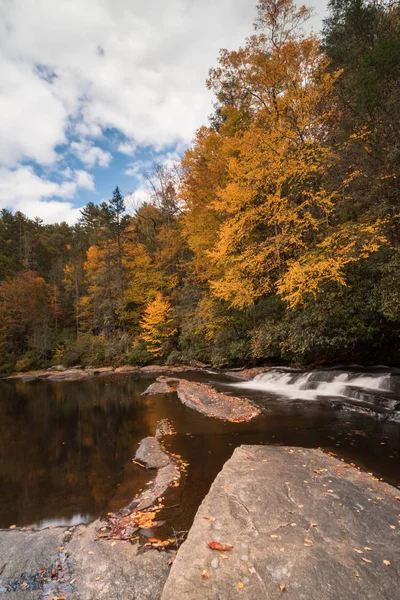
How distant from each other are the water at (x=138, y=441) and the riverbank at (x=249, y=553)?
74cm

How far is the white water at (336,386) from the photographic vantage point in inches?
339

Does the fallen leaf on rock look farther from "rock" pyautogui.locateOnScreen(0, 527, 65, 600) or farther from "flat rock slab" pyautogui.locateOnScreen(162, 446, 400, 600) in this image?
"rock" pyautogui.locateOnScreen(0, 527, 65, 600)

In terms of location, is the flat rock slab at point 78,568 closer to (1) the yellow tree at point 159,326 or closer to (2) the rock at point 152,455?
(2) the rock at point 152,455

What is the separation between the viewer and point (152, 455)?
234 inches

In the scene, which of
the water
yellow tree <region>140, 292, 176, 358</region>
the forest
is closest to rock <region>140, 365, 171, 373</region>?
yellow tree <region>140, 292, 176, 358</region>

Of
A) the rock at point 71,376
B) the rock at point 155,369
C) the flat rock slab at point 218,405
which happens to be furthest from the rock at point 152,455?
the rock at point 71,376

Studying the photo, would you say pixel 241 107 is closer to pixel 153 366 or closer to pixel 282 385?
pixel 282 385

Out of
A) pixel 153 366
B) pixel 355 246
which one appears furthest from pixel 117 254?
pixel 355 246

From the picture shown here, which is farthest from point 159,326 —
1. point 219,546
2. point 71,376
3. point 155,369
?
point 219,546

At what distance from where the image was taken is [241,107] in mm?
15625

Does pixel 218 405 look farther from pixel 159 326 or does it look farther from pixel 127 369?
pixel 127 369

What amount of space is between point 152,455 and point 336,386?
24.0 ft

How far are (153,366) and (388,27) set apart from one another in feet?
69.9

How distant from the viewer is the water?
182 inches
